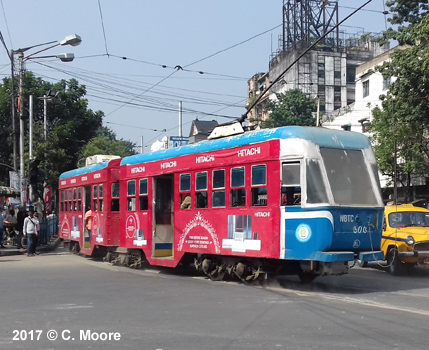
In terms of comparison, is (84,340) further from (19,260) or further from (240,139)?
(19,260)

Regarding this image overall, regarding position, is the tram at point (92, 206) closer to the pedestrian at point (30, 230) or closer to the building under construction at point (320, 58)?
the pedestrian at point (30, 230)

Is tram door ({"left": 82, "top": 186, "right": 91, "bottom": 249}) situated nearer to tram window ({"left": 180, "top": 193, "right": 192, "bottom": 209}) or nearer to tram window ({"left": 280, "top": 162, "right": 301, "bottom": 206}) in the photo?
tram window ({"left": 180, "top": 193, "right": 192, "bottom": 209})

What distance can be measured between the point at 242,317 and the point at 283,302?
5.57ft

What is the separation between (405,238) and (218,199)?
5.36 metres

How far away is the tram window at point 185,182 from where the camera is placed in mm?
14980

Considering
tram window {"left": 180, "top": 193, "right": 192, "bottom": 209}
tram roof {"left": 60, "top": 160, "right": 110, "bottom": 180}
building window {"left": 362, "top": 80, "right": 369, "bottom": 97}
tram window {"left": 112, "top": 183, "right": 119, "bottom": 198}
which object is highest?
building window {"left": 362, "top": 80, "right": 369, "bottom": 97}

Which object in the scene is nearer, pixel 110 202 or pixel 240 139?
pixel 240 139

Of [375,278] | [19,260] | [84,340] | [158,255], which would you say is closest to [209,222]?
[158,255]

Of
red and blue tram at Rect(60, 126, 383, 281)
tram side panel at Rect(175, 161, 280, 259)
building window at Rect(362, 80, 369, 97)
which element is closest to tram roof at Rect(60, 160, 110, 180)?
red and blue tram at Rect(60, 126, 383, 281)

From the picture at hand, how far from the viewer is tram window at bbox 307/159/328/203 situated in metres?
11.7

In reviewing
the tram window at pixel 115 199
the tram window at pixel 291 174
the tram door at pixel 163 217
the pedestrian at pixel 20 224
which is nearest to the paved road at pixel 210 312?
the tram door at pixel 163 217

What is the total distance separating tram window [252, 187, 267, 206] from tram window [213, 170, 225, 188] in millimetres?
1110

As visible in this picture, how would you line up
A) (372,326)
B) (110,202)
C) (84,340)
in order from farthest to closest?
1. (110,202)
2. (372,326)
3. (84,340)

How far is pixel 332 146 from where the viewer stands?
485 inches
